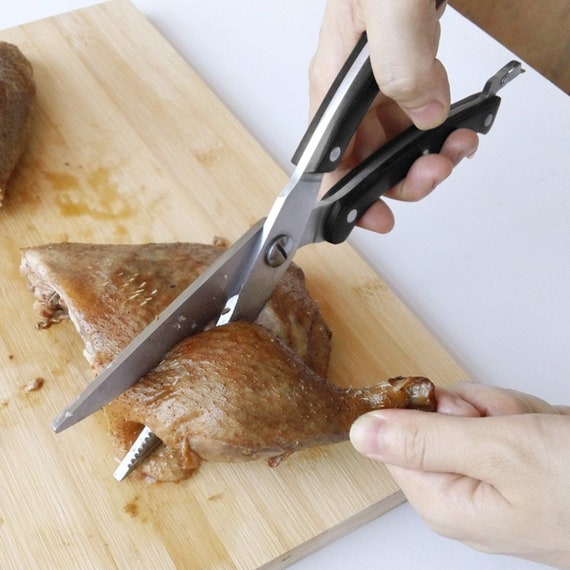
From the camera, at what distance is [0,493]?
1.63 m

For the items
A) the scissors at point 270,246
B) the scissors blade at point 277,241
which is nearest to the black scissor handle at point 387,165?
the scissors at point 270,246

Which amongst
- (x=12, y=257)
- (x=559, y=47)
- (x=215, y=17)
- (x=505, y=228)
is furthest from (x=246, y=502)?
(x=559, y=47)

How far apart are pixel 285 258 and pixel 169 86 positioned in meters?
1.17

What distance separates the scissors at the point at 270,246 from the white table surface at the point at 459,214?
20.4 inches

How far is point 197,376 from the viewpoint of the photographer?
5.02 ft

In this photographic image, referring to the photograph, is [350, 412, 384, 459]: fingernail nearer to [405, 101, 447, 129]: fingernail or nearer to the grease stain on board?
[405, 101, 447, 129]: fingernail

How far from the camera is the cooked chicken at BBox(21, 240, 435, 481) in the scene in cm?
151

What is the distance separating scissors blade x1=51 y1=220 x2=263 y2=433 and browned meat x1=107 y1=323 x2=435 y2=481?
3 cm

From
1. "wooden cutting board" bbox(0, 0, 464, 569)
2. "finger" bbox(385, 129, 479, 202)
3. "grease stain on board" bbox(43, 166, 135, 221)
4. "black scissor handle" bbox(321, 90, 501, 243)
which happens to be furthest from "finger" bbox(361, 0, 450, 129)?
"grease stain on board" bbox(43, 166, 135, 221)

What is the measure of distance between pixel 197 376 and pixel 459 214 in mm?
1155

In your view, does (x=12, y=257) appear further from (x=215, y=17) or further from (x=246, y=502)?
(x=215, y=17)

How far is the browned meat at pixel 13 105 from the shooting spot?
2.18 m

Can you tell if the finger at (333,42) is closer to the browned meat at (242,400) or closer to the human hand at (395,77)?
the human hand at (395,77)

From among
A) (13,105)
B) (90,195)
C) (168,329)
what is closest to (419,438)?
(168,329)
